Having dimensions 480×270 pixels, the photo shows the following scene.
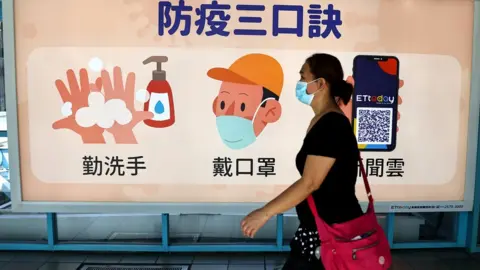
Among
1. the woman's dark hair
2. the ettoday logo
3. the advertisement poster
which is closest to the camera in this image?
the woman's dark hair

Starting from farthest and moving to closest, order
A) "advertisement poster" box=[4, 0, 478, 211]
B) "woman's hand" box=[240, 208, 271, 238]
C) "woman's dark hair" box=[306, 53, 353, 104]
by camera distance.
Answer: "advertisement poster" box=[4, 0, 478, 211] < "woman's dark hair" box=[306, 53, 353, 104] < "woman's hand" box=[240, 208, 271, 238]

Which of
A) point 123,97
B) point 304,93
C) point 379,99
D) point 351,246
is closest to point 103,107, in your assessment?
point 123,97

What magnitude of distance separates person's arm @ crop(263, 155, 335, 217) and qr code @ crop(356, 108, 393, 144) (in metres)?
2.18

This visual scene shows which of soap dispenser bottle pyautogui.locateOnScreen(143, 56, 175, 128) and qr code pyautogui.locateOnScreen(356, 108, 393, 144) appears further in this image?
qr code pyautogui.locateOnScreen(356, 108, 393, 144)

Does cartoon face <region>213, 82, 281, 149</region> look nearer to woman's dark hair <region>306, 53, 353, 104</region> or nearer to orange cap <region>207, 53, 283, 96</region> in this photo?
orange cap <region>207, 53, 283, 96</region>

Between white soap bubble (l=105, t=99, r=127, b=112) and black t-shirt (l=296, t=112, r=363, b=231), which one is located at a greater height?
white soap bubble (l=105, t=99, r=127, b=112)

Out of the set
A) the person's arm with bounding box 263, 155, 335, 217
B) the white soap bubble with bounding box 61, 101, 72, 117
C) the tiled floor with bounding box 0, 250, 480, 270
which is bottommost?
the tiled floor with bounding box 0, 250, 480, 270

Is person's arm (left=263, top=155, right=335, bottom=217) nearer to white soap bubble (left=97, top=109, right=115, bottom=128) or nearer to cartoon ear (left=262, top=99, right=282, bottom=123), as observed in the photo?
cartoon ear (left=262, top=99, right=282, bottom=123)

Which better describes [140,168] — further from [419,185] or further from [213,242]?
[419,185]

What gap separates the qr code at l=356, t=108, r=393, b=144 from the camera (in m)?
3.88

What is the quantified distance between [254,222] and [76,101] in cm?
254

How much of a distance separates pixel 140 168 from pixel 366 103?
2054mm

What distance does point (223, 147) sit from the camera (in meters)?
3.84

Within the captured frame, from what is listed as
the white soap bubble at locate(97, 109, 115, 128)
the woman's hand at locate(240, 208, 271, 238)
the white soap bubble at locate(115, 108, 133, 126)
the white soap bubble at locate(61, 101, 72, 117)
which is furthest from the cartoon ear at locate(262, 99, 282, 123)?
the woman's hand at locate(240, 208, 271, 238)
